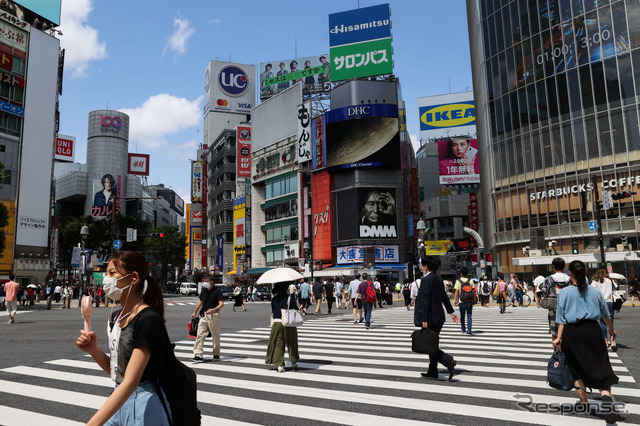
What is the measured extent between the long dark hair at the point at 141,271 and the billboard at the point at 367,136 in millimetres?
58277

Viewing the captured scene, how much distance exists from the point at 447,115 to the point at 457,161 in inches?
626

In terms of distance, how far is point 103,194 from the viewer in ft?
307

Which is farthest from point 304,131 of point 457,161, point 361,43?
point 457,161

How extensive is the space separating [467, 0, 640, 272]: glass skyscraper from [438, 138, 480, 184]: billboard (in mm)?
21879

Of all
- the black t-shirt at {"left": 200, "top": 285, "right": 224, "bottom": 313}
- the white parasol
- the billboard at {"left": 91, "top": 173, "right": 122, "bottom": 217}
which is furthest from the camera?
the billboard at {"left": 91, "top": 173, "right": 122, "bottom": 217}

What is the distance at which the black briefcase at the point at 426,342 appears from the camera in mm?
7657

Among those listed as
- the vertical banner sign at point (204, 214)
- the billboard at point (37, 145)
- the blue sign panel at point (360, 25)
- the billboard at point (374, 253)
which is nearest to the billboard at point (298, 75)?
the blue sign panel at point (360, 25)

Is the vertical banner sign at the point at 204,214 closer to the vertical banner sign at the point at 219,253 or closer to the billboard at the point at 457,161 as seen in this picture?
the vertical banner sign at the point at 219,253

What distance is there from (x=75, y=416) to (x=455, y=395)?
4.78 metres

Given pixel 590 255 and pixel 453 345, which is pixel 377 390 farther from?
pixel 590 255

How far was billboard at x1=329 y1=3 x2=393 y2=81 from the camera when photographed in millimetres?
65312

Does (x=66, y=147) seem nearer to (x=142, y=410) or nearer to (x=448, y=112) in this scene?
(x=448, y=112)

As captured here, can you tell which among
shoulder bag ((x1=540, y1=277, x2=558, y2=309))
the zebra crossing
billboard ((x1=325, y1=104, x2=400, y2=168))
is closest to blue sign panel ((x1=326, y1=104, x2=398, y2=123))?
billboard ((x1=325, y1=104, x2=400, y2=168))

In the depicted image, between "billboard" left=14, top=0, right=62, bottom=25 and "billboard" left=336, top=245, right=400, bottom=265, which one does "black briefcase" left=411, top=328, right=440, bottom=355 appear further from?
"billboard" left=14, top=0, right=62, bottom=25
